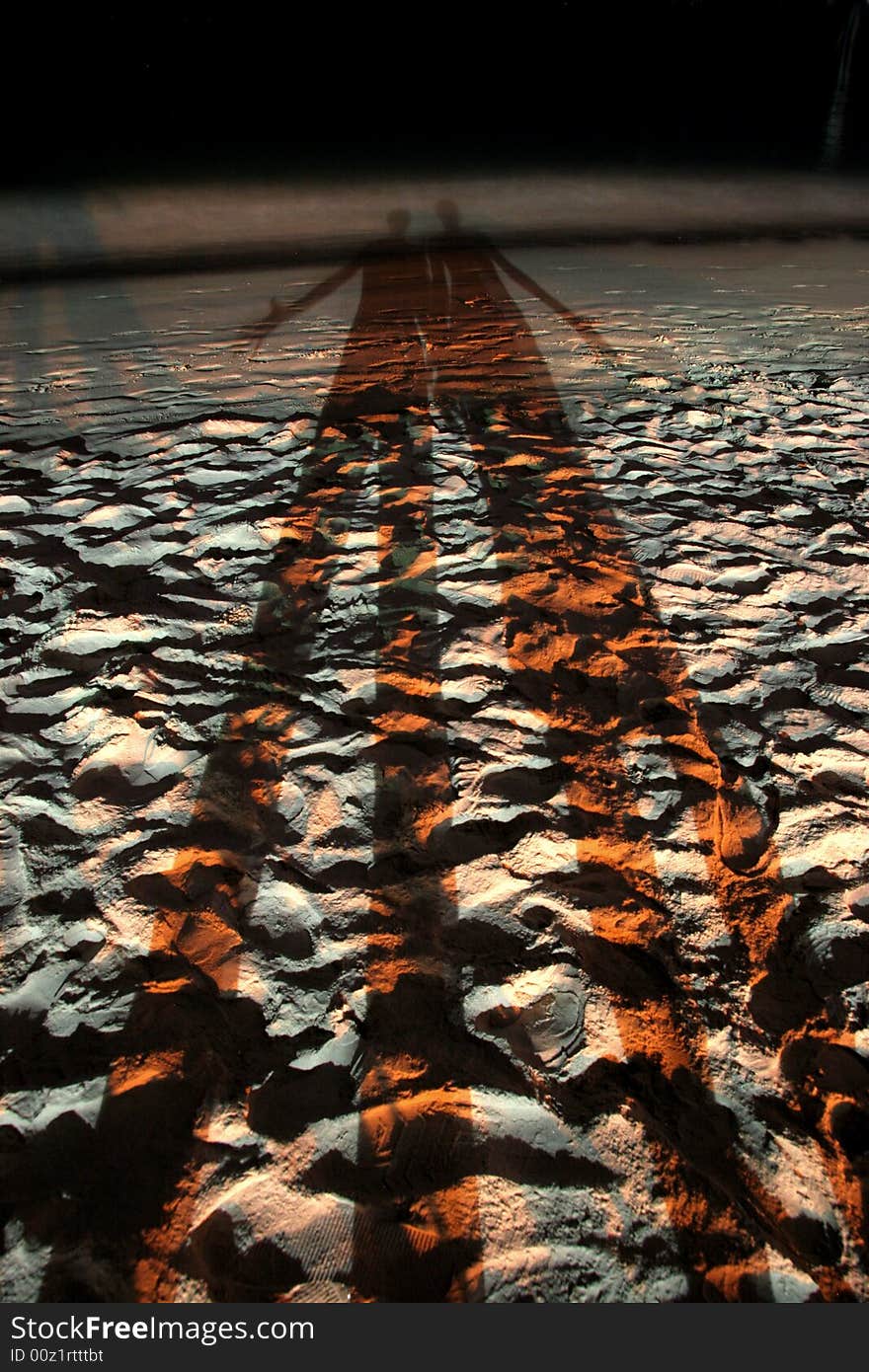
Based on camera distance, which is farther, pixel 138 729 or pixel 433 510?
pixel 433 510

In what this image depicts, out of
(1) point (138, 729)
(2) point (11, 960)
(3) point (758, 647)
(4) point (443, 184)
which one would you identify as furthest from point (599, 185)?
(2) point (11, 960)

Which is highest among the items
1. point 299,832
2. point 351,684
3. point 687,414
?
point 687,414

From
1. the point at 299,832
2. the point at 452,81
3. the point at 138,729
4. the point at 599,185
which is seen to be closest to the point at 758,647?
the point at 299,832

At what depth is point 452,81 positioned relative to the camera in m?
18.1

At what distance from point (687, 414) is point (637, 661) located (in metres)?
2.24

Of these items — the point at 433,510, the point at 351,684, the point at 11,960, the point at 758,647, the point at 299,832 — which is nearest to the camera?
the point at 11,960

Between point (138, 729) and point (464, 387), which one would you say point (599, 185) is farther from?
point (138, 729)

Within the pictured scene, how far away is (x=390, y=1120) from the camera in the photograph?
140 centimetres

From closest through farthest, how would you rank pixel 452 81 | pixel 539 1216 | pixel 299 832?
pixel 539 1216 < pixel 299 832 < pixel 452 81

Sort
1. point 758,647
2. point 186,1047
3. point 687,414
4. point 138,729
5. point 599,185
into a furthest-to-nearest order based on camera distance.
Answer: point 599,185
point 687,414
point 758,647
point 138,729
point 186,1047

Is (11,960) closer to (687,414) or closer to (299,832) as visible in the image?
(299,832)

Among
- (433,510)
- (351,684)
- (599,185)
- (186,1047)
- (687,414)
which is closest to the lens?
(186,1047)

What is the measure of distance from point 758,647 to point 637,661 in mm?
449

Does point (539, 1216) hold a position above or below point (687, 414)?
below
